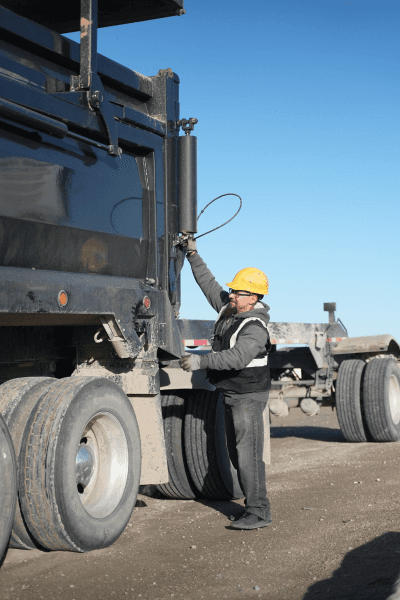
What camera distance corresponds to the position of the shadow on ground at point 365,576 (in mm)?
3586

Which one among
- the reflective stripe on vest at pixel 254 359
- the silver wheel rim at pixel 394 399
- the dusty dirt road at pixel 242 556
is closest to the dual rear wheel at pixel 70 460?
the dusty dirt road at pixel 242 556

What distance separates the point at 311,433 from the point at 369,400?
2596 mm

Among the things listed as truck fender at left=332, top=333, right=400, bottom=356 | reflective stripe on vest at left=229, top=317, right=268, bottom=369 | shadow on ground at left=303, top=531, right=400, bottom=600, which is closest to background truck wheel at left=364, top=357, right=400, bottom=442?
truck fender at left=332, top=333, right=400, bottom=356

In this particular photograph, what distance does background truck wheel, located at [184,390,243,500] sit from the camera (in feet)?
20.3

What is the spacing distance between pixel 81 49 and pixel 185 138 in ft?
4.53

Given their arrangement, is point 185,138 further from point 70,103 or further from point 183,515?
point 183,515

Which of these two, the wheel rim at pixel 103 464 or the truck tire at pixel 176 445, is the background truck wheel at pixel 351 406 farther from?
the wheel rim at pixel 103 464

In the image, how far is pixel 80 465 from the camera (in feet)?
15.0

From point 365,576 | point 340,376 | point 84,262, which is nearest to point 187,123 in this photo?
point 84,262

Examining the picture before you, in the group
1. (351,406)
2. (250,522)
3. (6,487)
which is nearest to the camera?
(6,487)

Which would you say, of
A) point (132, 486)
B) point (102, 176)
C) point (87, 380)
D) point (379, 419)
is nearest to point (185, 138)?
point (102, 176)

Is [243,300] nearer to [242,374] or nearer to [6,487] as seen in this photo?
[242,374]

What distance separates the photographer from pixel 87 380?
454 cm

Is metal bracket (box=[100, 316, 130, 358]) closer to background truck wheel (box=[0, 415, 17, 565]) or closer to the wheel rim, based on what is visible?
the wheel rim
